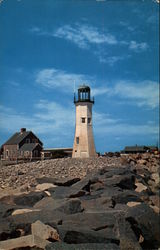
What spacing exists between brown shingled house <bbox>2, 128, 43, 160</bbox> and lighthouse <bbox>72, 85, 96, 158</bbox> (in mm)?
345

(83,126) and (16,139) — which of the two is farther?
(83,126)

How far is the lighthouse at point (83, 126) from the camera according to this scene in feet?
8.61

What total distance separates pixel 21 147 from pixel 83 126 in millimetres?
649

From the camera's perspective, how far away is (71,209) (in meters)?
2.60

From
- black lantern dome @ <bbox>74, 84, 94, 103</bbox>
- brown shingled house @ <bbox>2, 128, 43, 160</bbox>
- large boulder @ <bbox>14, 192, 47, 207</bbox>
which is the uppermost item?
black lantern dome @ <bbox>74, 84, 94, 103</bbox>

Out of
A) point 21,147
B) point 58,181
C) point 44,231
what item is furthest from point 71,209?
point 21,147

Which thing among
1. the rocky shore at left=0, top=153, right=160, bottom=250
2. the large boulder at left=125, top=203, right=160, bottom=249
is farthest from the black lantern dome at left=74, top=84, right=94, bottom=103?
the large boulder at left=125, top=203, right=160, bottom=249

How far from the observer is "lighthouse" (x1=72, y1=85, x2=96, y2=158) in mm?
2625

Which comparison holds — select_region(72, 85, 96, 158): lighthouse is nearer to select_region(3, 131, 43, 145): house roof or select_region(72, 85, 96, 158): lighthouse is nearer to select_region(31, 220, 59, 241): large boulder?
select_region(3, 131, 43, 145): house roof

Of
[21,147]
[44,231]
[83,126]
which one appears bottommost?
[44,231]

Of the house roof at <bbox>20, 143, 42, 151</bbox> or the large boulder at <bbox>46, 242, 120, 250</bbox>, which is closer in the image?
the large boulder at <bbox>46, 242, 120, 250</bbox>

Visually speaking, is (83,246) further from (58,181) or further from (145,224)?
(58,181)

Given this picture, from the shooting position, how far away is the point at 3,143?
2.38 m

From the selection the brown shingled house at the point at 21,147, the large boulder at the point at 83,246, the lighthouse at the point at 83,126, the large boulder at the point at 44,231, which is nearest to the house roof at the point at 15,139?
the brown shingled house at the point at 21,147
